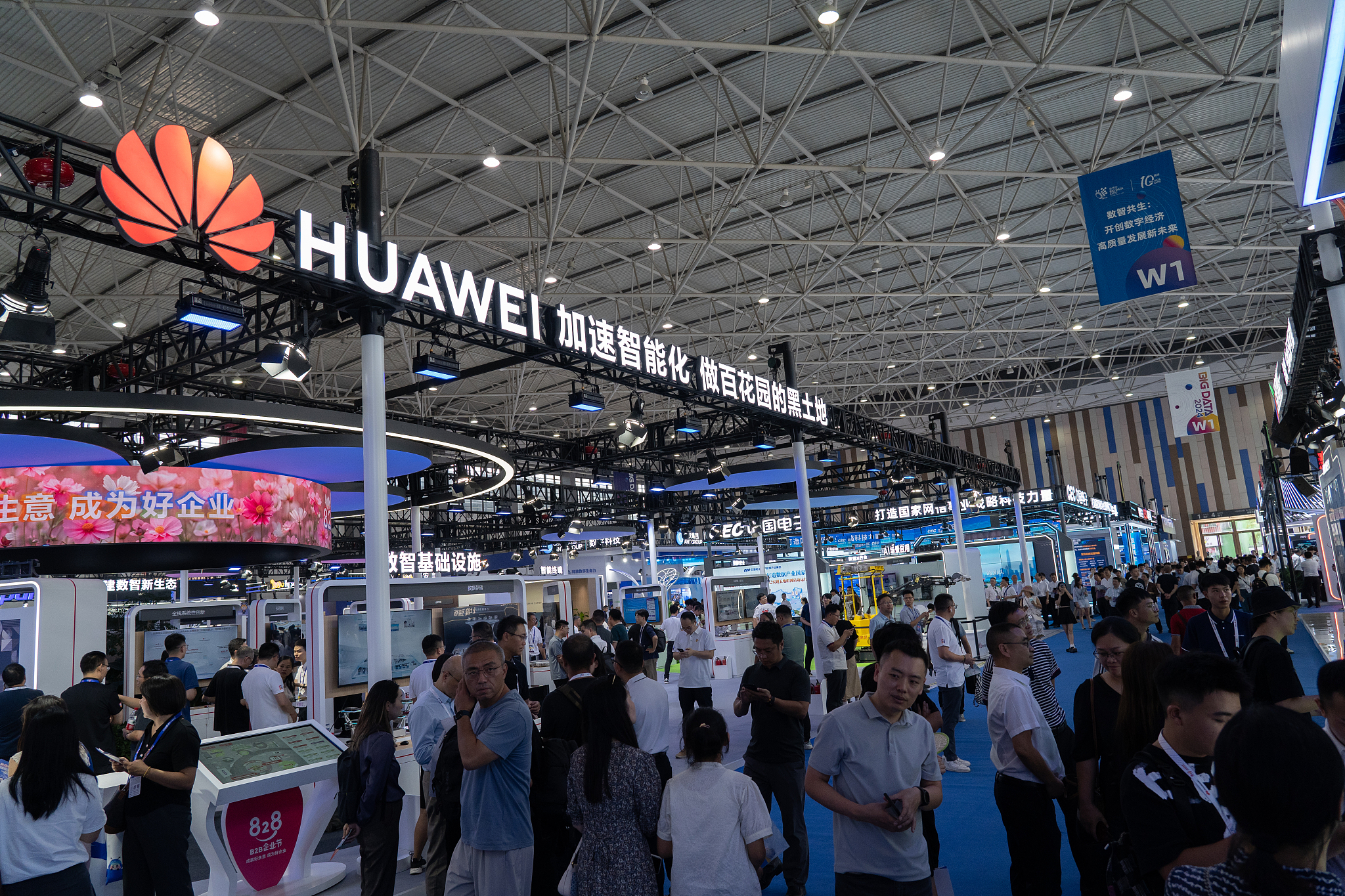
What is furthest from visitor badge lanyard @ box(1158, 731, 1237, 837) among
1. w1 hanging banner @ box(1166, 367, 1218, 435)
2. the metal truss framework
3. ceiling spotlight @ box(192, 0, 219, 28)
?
w1 hanging banner @ box(1166, 367, 1218, 435)

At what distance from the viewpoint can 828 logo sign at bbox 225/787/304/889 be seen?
5465 mm

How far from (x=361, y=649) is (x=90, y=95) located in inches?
316

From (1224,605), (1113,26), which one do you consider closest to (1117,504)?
(1113,26)

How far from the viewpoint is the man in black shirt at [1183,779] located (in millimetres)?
1995

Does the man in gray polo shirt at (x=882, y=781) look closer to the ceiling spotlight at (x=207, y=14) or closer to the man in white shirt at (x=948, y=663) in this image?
the man in white shirt at (x=948, y=663)

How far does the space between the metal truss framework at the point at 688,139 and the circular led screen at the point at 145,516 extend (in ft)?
6.35

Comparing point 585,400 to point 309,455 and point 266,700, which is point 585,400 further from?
point 266,700

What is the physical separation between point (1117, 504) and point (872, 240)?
20295 millimetres

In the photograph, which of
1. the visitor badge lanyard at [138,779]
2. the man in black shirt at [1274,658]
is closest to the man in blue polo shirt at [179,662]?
the visitor badge lanyard at [138,779]

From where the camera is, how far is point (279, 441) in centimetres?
1131

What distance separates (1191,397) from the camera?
58.5 ft

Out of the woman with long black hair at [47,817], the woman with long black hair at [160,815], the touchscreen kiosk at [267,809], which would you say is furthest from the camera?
the touchscreen kiosk at [267,809]

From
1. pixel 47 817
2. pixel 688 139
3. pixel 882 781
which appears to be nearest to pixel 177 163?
pixel 47 817

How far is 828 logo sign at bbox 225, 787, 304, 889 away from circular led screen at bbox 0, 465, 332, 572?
8620 mm
